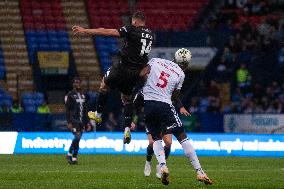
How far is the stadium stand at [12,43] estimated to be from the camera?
4106 cm

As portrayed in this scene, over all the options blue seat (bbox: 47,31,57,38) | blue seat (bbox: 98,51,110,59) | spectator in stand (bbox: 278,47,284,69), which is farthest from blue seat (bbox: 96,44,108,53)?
spectator in stand (bbox: 278,47,284,69)

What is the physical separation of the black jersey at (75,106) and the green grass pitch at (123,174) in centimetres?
119

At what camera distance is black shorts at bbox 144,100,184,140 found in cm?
1703

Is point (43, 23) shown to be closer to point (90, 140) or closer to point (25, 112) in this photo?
point (25, 112)

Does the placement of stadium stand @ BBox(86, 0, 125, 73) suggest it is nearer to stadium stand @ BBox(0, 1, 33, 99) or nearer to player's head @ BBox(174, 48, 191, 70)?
stadium stand @ BBox(0, 1, 33, 99)

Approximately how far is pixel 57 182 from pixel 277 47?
80.3 feet

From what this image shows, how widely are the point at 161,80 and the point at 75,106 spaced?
9.05 metres

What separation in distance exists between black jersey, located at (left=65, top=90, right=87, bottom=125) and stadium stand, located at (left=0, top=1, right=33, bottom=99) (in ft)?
43.1

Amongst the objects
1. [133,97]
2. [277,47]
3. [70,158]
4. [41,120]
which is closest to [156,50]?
[277,47]

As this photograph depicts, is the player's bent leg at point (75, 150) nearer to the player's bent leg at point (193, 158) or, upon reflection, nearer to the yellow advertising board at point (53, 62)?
the player's bent leg at point (193, 158)

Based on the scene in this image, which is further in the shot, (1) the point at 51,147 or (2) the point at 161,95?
(1) the point at 51,147

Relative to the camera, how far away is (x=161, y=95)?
1711cm

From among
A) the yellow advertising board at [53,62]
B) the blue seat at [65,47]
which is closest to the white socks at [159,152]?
the yellow advertising board at [53,62]

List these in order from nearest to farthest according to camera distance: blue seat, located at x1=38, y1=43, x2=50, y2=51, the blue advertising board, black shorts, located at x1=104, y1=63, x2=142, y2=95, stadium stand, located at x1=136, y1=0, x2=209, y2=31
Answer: black shorts, located at x1=104, y1=63, x2=142, y2=95 < the blue advertising board < blue seat, located at x1=38, y1=43, x2=50, y2=51 < stadium stand, located at x1=136, y1=0, x2=209, y2=31
